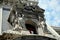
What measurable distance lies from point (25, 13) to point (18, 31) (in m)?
1.68

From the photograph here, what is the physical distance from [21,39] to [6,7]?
16.3ft

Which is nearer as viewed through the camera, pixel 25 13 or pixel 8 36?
pixel 8 36

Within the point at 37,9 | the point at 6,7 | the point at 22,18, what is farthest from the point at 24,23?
the point at 6,7

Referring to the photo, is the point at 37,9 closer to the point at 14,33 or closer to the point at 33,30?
the point at 33,30

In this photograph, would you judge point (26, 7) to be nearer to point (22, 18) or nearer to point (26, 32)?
point (22, 18)

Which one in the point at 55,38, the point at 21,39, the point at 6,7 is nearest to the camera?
the point at 21,39

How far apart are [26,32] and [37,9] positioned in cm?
216

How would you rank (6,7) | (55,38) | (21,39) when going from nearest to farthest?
(21,39)
(55,38)
(6,7)

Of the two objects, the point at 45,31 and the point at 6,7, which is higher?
the point at 6,7

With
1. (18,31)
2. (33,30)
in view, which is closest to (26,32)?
(18,31)

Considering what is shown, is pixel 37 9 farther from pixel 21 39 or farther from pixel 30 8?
pixel 21 39

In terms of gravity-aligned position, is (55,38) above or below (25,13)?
below

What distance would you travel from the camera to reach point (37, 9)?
1709 cm

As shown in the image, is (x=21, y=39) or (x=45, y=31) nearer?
(x=21, y=39)
